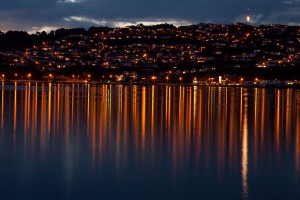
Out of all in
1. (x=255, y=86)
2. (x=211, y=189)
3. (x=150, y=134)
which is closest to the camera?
(x=211, y=189)

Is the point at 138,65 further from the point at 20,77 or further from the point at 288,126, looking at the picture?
the point at 288,126

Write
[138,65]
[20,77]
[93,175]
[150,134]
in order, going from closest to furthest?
[93,175], [150,134], [20,77], [138,65]

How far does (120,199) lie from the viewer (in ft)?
27.4

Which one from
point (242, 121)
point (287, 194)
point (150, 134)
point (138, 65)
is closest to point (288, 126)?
point (242, 121)

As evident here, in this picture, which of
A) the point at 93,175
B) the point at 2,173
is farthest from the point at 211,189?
the point at 2,173

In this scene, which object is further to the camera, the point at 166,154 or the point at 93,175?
the point at 166,154

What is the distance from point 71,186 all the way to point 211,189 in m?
2.14

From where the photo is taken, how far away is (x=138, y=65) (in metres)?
112

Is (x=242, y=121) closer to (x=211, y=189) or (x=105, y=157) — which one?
(x=105, y=157)

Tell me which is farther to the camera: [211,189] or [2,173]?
[2,173]

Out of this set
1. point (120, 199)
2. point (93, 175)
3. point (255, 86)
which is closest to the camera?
point (120, 199)

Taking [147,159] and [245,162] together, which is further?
[147,159]

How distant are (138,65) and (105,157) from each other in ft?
329

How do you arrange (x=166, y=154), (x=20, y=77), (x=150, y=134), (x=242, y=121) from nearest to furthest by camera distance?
(x=166, y=154) → (x=150, y=134) → (x=242, y=121) → (x=20, y=77)
